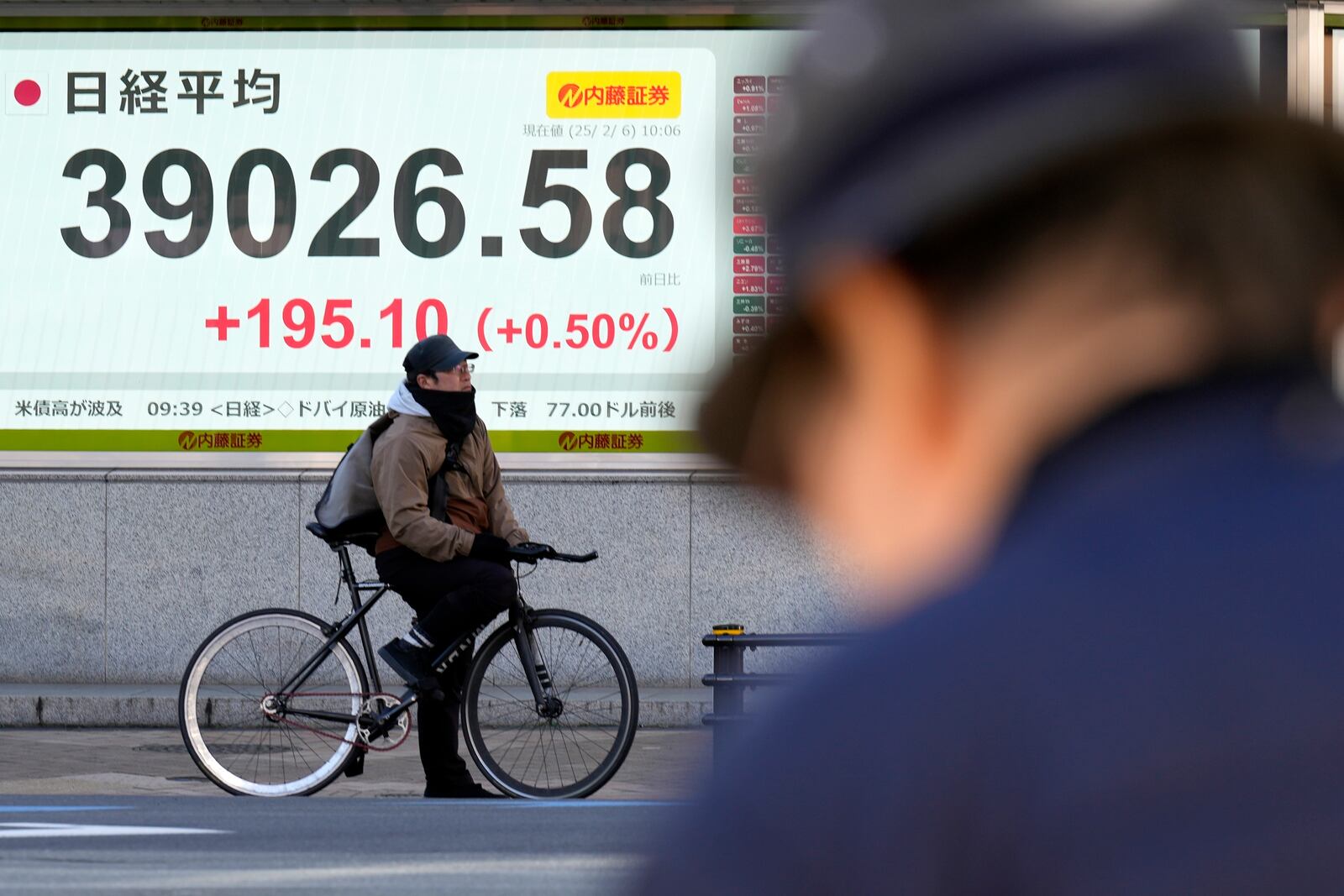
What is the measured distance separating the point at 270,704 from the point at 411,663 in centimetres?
66

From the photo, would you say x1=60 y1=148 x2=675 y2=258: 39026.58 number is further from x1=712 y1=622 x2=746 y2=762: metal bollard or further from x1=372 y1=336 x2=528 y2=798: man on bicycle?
x1=712 y1=622 x2=746 y2=762: metal bollard

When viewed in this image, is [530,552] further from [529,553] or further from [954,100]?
[954,100]

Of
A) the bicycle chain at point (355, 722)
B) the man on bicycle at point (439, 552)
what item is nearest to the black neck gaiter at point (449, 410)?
the man on bicycle at point (439, 552)

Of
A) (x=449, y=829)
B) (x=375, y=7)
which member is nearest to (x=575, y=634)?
(x=449, y=829)

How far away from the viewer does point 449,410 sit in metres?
7.06

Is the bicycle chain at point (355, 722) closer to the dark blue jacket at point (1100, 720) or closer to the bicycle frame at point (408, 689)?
the bicycle frame at point (408, 689)

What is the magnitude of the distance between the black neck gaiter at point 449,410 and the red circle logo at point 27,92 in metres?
4.78

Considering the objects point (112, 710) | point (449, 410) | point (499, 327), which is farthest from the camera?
point (499, 327)

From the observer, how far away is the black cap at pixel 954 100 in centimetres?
68

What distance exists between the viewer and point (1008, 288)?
0.68 metres

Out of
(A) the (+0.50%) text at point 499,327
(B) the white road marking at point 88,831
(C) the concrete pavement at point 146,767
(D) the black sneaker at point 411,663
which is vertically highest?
(A) the (+0.50%) text at point 499,327

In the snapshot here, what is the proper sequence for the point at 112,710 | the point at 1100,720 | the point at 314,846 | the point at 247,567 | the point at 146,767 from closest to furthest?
the point at 1100,720
the point at 314,846
the point at 146,767
the point at 112,710
the point at 247,567

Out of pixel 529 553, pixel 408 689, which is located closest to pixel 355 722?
pixel 408 689

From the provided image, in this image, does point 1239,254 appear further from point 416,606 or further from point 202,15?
point 202,15
